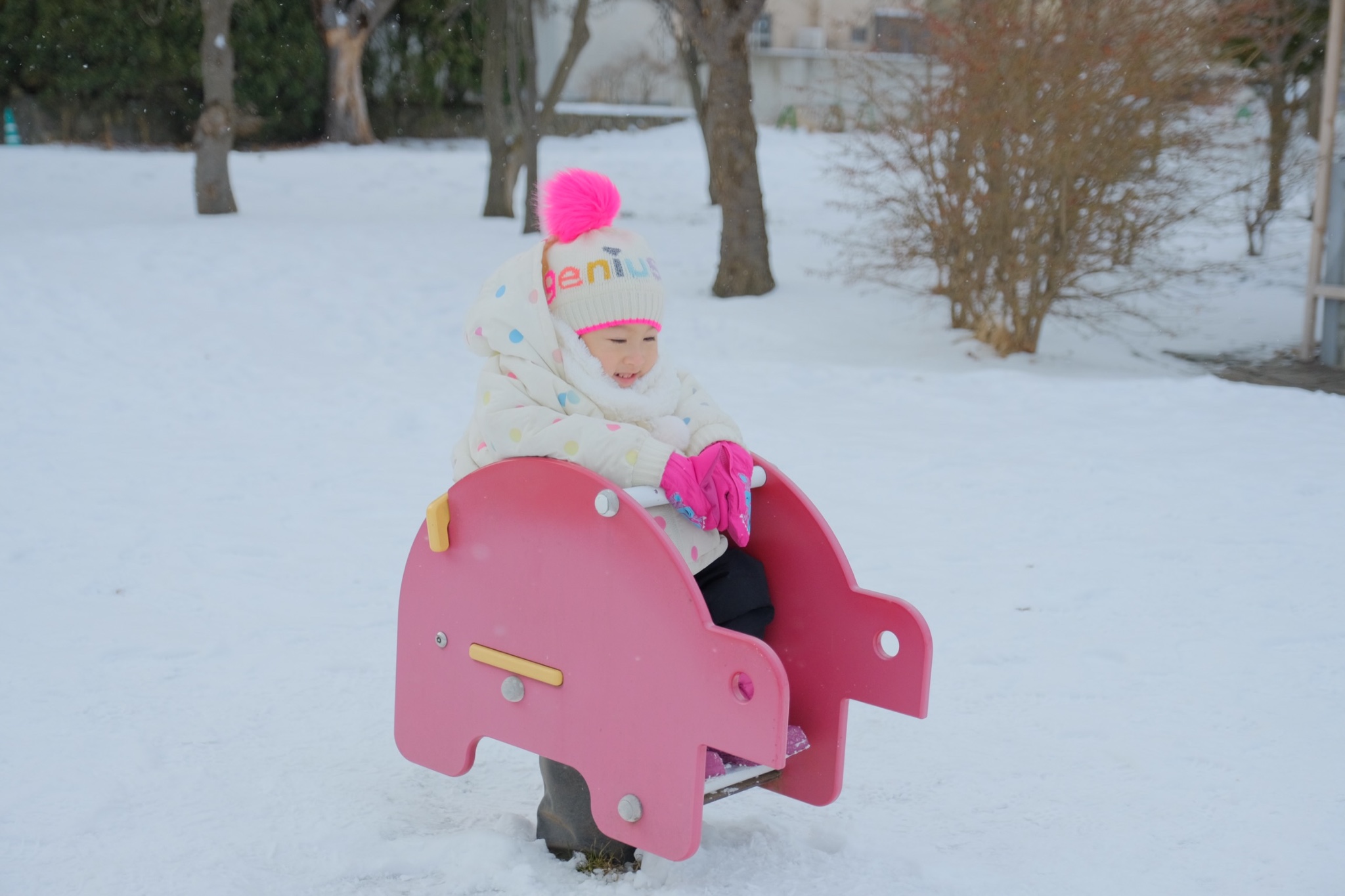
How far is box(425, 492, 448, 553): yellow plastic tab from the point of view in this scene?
253 centimetres

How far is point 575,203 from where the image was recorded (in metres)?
2.51

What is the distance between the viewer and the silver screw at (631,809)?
2266mm

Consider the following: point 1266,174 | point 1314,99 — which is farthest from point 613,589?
point 1314,99

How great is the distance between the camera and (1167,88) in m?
7.63

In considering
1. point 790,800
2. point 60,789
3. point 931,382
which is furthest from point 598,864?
point 931,382

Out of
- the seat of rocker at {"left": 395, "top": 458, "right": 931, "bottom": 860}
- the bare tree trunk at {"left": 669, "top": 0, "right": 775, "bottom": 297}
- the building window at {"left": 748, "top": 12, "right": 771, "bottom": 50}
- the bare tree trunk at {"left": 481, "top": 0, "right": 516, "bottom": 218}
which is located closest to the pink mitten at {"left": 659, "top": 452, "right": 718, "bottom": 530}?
the seat of rocker at {"left": 395, "top": 458, "right": 931, "bottom": 860}

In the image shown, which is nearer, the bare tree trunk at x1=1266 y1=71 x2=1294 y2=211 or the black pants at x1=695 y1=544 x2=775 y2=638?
the black pants at x1=695 y1=544 x2=775 y2=638

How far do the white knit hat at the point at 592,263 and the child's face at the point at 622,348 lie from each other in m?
0.02

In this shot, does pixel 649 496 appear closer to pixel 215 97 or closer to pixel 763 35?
pixel 215 97

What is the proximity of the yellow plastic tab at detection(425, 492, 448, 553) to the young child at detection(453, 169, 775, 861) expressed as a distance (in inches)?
5.3

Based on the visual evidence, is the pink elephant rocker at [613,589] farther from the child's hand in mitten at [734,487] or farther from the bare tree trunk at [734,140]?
the bare tree trunk at [734,140]

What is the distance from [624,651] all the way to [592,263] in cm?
81

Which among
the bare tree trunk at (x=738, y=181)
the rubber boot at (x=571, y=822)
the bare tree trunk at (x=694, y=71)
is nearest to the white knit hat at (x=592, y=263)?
the rubber boot at (x=571, y=822)

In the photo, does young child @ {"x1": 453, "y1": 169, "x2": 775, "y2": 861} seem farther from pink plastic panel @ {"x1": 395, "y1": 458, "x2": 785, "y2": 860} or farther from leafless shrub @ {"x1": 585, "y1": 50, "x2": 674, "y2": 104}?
leafless shrub @ {"x1": 585, "y1": 50, "x2": 674, "y2": 104}
